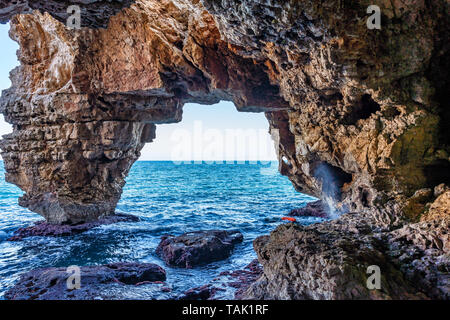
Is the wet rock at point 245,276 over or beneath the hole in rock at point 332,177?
beneath

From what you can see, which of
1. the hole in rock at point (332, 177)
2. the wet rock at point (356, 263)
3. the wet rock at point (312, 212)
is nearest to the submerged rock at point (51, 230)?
the wet rock at point (356, 263)

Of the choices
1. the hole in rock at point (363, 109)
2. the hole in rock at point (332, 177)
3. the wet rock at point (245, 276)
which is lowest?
the wet rock at point (245, 276)

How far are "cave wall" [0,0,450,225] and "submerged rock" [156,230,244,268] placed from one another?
597 cm

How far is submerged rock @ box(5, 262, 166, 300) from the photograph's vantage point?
7.21 m

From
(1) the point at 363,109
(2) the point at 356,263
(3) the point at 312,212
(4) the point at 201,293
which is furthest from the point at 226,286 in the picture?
(3) the point at 312,212

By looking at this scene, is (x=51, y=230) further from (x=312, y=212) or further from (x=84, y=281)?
(x=312, y=212)

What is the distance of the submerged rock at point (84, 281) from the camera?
7.21 metres

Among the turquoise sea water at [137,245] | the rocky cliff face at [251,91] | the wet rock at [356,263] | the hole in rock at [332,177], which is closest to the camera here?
the wet rock at [356,263]

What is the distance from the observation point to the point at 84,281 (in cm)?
788

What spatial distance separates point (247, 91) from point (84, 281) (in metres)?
10.1

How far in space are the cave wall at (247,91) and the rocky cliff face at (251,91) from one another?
50 mm

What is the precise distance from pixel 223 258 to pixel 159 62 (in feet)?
31.7

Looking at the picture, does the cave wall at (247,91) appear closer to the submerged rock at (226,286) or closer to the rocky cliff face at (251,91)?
the rocky cliff face at (251,91)

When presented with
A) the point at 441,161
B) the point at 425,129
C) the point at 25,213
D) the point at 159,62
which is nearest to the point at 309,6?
the point at 425,129
